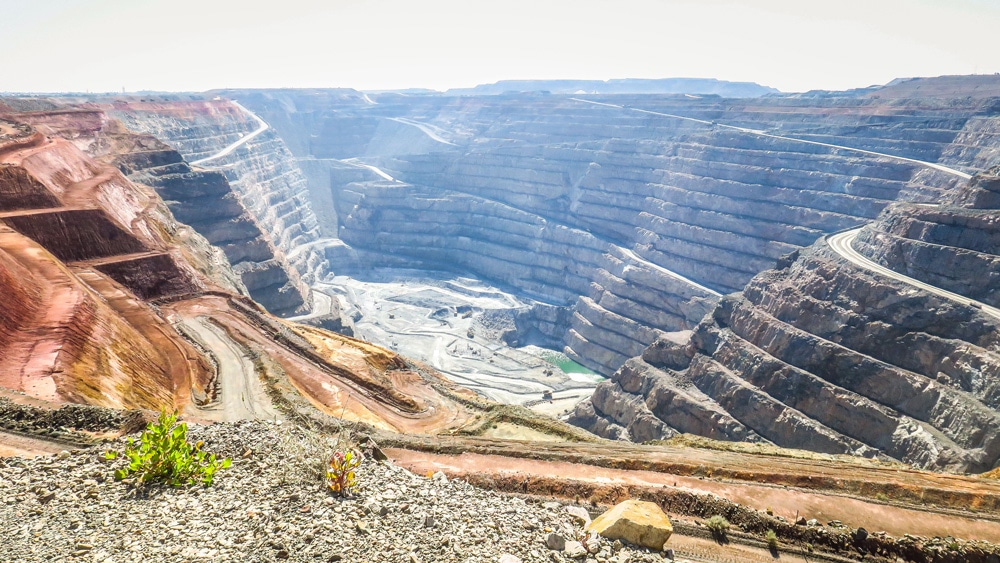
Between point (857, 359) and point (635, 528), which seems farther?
point (857, 359)

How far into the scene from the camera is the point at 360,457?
15664 millimetres

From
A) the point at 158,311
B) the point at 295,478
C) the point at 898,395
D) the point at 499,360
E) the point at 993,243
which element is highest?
the point at 993,243

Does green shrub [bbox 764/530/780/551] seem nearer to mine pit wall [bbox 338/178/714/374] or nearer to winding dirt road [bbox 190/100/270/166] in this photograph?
mine pit wall [bbox 338/178/714/374]

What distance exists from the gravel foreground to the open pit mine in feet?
13.0

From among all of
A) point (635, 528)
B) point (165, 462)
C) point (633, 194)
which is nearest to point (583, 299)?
point (633, 194)

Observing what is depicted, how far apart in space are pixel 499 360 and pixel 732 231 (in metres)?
49.3

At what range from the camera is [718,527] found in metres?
15.8

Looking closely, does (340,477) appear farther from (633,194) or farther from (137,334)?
(633,194)

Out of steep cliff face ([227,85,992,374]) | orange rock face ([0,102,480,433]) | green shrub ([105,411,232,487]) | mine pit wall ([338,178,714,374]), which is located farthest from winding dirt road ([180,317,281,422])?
mine pit wall ([338,178,714,374])

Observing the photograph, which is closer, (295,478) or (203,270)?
(295,478)

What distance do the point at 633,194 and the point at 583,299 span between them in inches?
1266

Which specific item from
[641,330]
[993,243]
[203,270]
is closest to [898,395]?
[993,243]

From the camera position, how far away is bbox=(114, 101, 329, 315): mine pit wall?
9325 cm

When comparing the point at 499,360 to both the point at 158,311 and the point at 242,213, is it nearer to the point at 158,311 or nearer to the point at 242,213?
the point at 242,213
